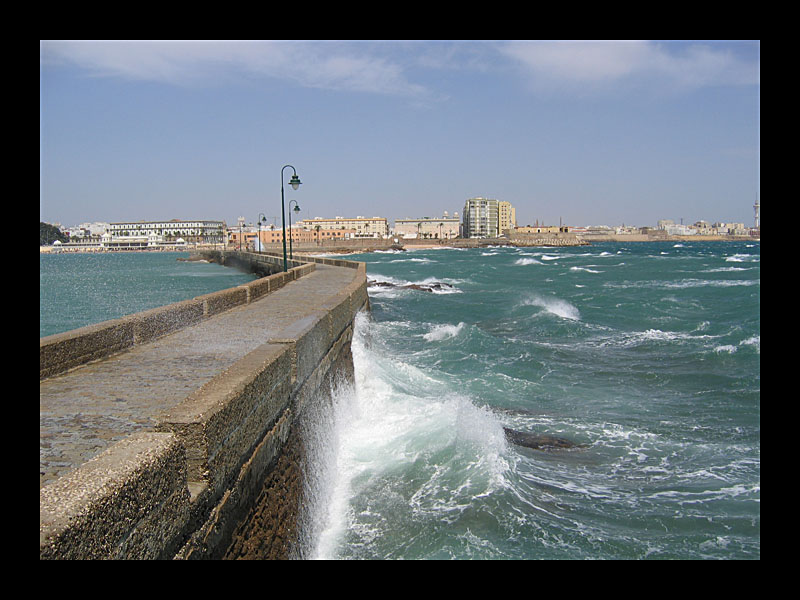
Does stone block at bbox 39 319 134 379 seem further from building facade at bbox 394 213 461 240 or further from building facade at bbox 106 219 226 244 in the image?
building facade at bbox 106 219 226 244

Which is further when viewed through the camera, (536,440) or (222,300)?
(222,300)

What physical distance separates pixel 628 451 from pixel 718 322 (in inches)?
679

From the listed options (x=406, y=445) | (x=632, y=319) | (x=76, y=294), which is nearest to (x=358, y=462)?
(x=406, y=445)

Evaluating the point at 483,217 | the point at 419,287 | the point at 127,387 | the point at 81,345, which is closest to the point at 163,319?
the point at 81,345

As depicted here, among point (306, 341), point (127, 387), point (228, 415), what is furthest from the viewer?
point (306, 341)

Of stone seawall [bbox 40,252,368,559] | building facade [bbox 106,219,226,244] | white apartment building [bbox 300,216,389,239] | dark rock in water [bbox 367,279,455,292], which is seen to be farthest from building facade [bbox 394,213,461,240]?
stone seawall [bbox 40,252,368,559]

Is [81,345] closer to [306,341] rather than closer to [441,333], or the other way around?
[306,341]

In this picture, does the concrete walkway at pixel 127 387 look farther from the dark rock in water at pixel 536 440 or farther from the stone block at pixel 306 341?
the dark rock in water at pixel 536 440

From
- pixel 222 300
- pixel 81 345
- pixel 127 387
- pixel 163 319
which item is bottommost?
pixel 127 387

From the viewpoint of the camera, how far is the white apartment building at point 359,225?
17250 centimetres

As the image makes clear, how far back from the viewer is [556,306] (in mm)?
29969

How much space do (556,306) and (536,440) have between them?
20.7m
